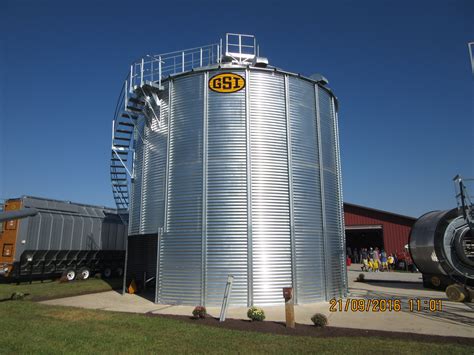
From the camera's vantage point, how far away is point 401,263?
34.4m

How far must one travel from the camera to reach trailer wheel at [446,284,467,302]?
45.3 ft

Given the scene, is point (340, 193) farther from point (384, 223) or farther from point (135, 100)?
point (384, 223)

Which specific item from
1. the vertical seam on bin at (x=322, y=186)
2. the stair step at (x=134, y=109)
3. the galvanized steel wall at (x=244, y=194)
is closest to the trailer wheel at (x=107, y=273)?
the galvanized steel wall at (x=244, y=194)

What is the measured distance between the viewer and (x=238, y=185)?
14172 millimetres

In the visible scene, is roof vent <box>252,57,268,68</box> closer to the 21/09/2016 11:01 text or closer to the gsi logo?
the gsi logo

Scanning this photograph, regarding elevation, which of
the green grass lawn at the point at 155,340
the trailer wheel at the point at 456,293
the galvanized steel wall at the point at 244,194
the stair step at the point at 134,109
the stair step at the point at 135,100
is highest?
the stair step at the point at 135,100

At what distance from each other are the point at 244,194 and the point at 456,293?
28.2 ft

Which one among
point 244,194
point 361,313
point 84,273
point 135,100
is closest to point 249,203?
point 244,194

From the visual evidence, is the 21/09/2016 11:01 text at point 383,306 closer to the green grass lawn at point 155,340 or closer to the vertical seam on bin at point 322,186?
the vertical seam on bin at point 322,186

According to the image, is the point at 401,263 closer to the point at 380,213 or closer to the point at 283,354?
the point at 380,213

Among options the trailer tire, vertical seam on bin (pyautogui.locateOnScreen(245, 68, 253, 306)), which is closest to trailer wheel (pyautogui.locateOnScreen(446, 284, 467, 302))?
vertical seam on bin (pyautogui.locateOnScreen(245, 68, 253, 306))

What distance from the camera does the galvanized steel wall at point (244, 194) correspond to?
13656 mm

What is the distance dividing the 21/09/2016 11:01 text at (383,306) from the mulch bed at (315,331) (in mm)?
3134

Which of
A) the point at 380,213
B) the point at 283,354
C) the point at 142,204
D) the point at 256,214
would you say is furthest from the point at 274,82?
the point at 380,213
